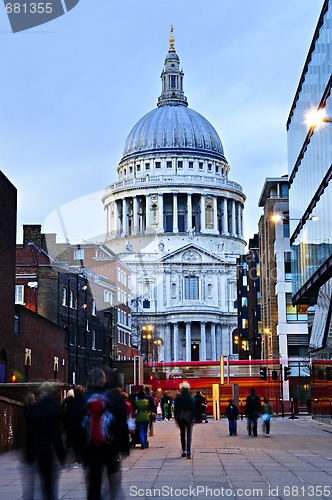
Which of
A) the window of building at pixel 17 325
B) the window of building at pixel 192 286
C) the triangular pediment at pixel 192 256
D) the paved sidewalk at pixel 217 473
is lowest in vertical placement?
the paved sidewalk at pixel 217 473

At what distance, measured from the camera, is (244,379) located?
7488 centimetres

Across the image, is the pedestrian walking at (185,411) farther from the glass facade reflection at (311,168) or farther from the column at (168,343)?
the column at (168,343)

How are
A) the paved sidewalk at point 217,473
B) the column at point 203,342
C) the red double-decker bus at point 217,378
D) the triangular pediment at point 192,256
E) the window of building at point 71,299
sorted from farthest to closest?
the triangular pediment at point 192,256 < the column at point 203,342 < the red double-decker bus at point 217,378 < the window of building at point 71,299 < the paved sidewalk at point 217,473

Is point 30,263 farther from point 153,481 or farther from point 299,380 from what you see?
point 153,481

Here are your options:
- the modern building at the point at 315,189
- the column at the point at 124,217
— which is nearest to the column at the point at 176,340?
the column at the point at 124,217

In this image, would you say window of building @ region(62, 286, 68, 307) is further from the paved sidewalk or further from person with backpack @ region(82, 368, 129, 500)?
person with backpack @ region(82, 368, 129, 500)

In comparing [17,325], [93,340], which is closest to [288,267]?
[93,340]

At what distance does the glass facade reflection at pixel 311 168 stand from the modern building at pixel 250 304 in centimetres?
5432

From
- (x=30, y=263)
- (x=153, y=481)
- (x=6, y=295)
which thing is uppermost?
(x=30, y=263)

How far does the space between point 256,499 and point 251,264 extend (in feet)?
346

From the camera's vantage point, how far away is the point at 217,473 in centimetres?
1920

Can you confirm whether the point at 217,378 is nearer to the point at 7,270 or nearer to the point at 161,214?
the point at 7,270

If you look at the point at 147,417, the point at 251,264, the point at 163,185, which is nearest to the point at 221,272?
the point at 163,185

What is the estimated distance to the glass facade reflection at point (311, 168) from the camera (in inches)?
1587
